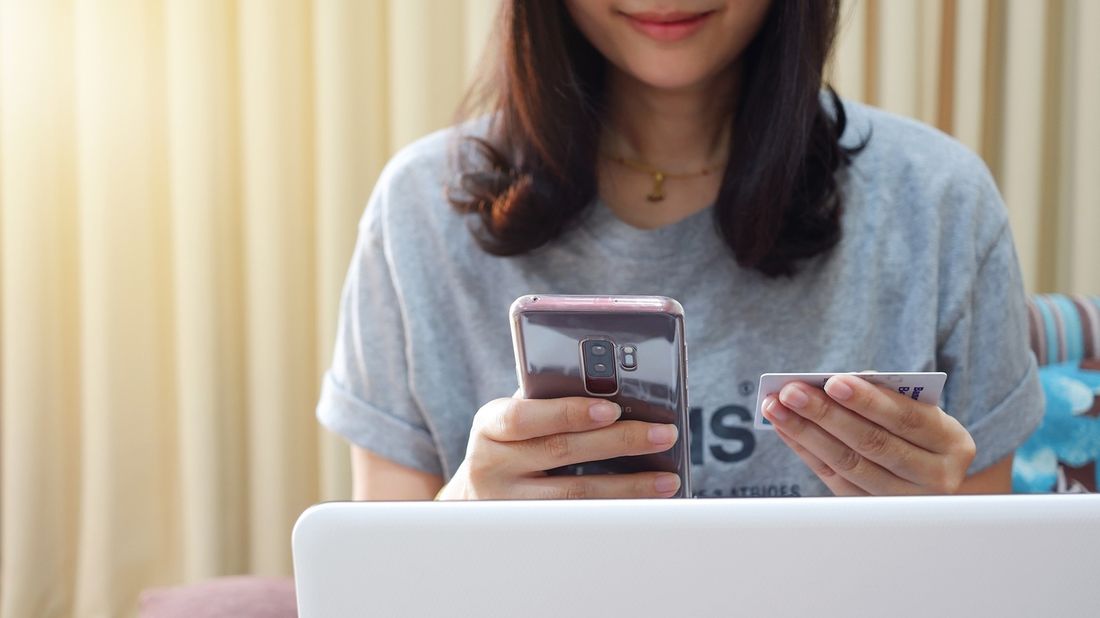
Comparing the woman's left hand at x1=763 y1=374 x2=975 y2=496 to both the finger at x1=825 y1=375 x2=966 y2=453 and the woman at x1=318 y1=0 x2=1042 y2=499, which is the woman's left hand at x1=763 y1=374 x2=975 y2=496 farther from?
Answer: the woman at x1=318 y1=0 x2=1042 y2=499

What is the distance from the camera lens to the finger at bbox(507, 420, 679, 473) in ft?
2.15

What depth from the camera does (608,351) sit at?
0.63 metres

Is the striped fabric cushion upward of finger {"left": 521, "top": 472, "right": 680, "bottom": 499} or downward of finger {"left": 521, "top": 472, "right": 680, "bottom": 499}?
downward

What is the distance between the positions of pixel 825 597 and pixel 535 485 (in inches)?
14.1

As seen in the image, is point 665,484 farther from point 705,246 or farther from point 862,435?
point 705,246

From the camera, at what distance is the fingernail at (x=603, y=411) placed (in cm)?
65

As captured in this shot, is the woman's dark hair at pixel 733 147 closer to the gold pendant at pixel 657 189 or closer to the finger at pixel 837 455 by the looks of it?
the gold pendant at pixel 657 189

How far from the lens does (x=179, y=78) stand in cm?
184

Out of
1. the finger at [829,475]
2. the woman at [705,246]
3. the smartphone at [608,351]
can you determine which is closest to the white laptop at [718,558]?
the smartphone at [608,351]

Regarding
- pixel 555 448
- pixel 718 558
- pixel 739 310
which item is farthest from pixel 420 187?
pixel 718 558

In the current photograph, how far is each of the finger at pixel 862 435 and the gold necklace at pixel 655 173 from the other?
1.46 feet

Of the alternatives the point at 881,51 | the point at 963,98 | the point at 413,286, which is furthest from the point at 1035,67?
the point at 413,286

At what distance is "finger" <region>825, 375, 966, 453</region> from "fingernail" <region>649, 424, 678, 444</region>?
0.34 ft

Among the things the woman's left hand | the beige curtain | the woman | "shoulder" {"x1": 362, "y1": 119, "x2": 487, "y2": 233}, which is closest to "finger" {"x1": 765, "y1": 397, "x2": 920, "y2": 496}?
the woman's left hand
